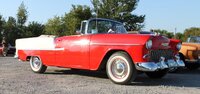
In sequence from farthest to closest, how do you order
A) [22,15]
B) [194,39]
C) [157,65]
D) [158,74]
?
[22,15]
[194,39]
[158,74]
[157,65]

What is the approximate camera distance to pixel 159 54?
30.8 feet

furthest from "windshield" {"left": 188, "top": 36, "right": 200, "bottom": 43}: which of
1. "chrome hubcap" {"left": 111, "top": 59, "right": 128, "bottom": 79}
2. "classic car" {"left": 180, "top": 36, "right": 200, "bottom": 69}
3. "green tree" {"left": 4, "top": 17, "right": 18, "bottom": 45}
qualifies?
"green tree" {"left": 4, "top": 17, "right": 18, "bottom": 45}

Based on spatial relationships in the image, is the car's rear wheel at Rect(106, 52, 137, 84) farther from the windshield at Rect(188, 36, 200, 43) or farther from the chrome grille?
the windshield at Rect(188, 36, 200, 43)

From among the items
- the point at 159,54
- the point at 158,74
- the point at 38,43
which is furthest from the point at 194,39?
the point at 38,43

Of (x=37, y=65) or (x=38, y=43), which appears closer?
(x=38, y=43)

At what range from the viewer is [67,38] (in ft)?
35.4

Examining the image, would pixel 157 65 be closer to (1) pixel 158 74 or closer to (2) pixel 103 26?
(1) pixel 158 74

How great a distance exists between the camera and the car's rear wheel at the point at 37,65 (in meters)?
11.7

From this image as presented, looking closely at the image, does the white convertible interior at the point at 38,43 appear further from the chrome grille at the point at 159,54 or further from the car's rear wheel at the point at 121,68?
the chrome grille at the point at 159,54

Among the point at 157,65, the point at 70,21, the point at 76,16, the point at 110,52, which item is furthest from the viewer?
the point at 76,16

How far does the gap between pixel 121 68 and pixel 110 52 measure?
21.1 inches

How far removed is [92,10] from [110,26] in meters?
42.1

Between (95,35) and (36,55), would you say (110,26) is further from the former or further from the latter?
(36,55)

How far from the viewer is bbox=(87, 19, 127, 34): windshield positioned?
10.7m
